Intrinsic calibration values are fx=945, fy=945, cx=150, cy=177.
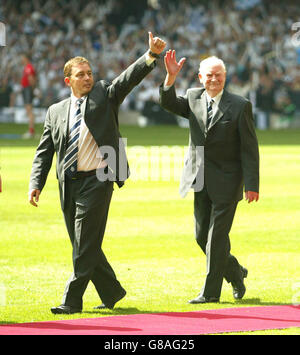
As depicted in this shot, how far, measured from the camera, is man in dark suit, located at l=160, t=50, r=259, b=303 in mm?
8117

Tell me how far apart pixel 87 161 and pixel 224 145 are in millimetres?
1276

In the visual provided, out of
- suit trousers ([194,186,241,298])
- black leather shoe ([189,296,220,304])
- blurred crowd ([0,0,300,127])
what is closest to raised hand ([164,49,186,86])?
suit trousers ([194,186,241,298])

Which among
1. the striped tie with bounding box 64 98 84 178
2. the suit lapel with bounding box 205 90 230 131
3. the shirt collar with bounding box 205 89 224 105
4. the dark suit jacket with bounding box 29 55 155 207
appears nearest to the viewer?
the dark suit jacket with bounding box 29 55 155 207

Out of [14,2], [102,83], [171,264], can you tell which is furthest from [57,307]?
[14,2]

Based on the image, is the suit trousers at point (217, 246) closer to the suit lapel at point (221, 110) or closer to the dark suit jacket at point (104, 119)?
the suit lapel at point (221, 110)

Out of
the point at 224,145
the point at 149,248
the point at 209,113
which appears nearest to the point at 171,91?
the point at 209,113

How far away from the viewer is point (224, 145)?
823 centimetres

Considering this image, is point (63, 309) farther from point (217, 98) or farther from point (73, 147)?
point (217, 98)

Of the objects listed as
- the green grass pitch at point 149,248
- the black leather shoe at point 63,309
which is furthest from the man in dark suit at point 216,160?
the black leather shoe at point 63,309

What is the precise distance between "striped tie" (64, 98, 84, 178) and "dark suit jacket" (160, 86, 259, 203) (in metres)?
0.81

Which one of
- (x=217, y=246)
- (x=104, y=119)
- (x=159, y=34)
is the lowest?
(x=217, y=246)

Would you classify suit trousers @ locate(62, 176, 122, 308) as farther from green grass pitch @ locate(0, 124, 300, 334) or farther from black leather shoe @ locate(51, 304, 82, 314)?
green grass pitch @ locate(0, 124, 300, 334)

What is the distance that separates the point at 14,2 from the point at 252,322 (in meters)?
35.9
